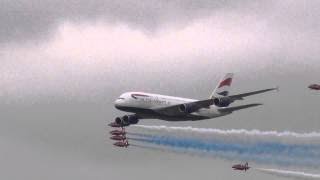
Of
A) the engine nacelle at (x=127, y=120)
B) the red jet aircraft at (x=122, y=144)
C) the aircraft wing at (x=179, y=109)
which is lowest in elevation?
the red jet aircraft at (x=122, y=144)

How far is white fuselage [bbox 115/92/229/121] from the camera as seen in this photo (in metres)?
179

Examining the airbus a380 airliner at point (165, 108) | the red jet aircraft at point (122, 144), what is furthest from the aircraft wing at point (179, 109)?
the red jet aircraft at point (122, 144)

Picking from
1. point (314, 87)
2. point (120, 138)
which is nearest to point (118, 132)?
point (120, 138)

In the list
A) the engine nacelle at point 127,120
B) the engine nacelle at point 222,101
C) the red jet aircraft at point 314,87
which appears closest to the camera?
the red jet aircraft at point 314,87

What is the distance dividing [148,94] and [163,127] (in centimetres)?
758

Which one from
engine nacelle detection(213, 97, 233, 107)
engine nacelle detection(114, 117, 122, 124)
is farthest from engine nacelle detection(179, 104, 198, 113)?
engine nacelle detection(114, 117, 122, 124)

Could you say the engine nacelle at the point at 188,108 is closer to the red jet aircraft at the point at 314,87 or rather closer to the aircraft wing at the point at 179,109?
the aircraft wing at the point at 179,109

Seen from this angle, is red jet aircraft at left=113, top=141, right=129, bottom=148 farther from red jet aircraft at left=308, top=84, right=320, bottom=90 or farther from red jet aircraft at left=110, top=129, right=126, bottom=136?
red jet aircraft at left=308, top=84, right=320, bottom=90

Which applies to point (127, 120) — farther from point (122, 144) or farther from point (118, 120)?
point (122, 144)

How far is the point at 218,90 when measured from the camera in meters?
199

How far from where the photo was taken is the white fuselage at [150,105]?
588 feet

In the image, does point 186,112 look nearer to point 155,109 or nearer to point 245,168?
point 155,109

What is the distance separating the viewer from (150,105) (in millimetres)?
180125

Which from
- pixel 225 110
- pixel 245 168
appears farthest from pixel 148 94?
pixel 245 168
